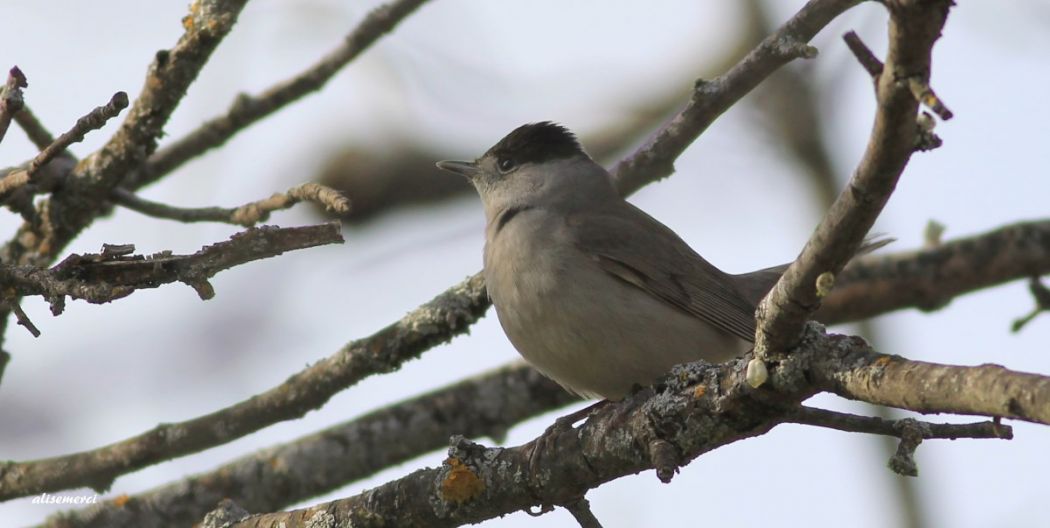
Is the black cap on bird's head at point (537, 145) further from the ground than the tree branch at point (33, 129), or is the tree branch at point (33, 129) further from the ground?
the black cap on bird's head at point (537, 145)

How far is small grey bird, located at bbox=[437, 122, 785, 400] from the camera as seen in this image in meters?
5.24

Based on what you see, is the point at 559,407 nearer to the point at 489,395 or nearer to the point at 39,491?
the point at 489,395

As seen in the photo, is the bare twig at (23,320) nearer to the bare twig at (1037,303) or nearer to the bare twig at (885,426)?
the bare twig at (885,426)

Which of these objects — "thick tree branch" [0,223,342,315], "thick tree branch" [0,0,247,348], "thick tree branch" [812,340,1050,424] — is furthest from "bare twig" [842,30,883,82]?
"thick tree branch" [0,0,247,348]

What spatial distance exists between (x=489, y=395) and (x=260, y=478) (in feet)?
4.08

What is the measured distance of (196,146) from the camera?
5812 millimetres

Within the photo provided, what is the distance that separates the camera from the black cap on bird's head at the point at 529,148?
701 cm

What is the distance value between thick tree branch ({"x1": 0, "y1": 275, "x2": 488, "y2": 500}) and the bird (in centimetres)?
37

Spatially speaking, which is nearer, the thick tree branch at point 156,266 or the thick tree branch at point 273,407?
the thick tree branch at point 156,266

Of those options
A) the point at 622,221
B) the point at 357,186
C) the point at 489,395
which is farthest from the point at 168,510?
the point at 357,186

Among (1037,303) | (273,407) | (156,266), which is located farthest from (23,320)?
(1037,303)

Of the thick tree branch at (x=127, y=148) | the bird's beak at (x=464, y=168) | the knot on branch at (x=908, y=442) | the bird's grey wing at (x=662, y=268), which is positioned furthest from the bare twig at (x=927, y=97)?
the bird's beak at (x=464, y=168)

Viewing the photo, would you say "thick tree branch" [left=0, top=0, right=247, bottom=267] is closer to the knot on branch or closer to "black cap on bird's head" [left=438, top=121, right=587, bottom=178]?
"black cap on bird's head" [left=438, top=121, right=587, bottom=178]

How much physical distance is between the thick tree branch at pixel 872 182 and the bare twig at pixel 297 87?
2985 millimetres
